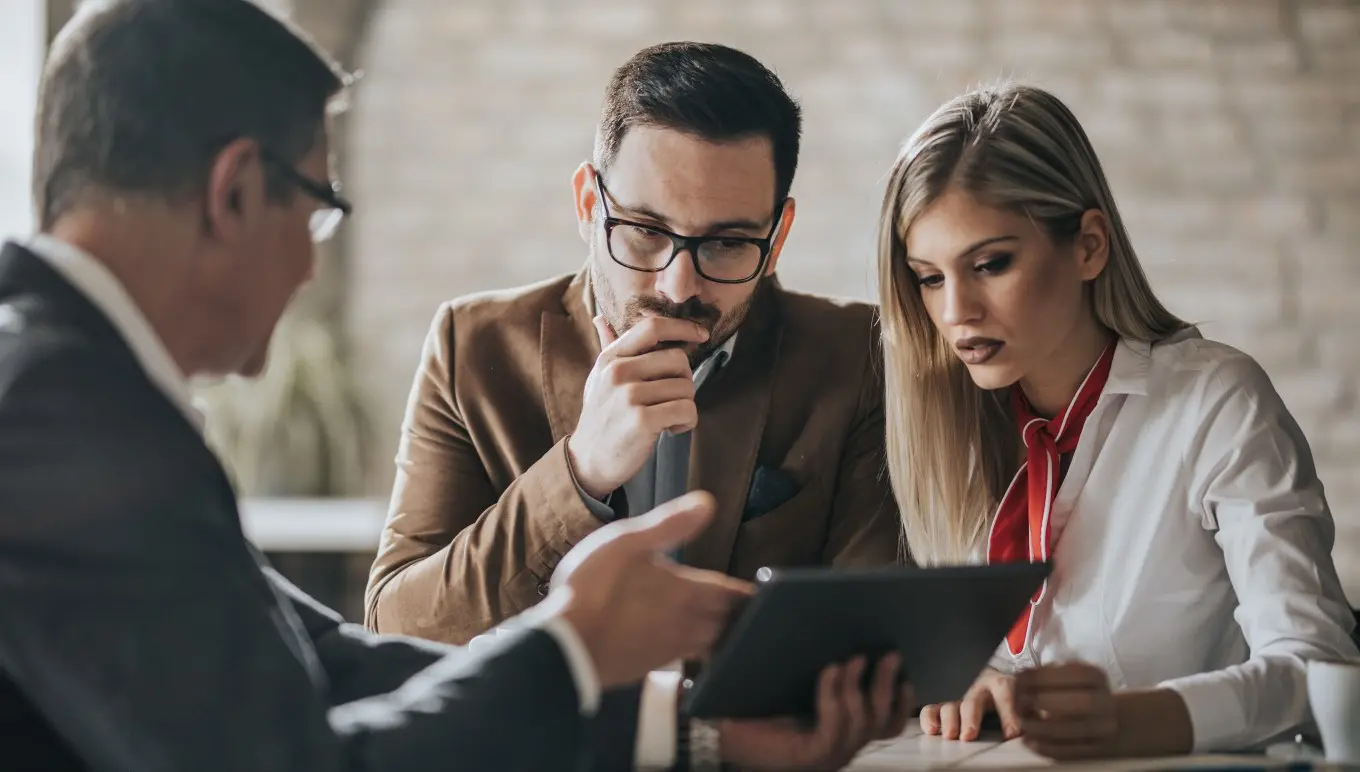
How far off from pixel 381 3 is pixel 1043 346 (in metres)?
2.99

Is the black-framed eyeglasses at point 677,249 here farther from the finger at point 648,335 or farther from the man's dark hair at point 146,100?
the man's dark hair at point 146,100

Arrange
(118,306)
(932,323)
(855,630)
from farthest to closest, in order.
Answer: (932,323) → (855,630) → (118,306)

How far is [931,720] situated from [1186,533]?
424mm

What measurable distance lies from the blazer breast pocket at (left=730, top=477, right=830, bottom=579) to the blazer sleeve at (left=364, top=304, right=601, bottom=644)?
0.32 metres

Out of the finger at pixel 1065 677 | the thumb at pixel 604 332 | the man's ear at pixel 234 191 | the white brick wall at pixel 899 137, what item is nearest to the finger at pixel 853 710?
the finger at pixel 1065 677

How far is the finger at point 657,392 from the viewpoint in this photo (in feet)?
5.76

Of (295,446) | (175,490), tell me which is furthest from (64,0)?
(175,490)

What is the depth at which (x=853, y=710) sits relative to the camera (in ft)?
4.26

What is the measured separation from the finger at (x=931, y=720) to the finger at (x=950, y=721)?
0.02 meters

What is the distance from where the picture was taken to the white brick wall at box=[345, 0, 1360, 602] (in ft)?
12.2

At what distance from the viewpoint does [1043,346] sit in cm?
182

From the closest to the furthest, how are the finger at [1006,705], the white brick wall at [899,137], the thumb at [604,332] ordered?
the finger at [1006,705] → the thumb at [604,332] → the white brick wall at [899,137]

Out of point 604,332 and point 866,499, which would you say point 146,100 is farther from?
point 866,499

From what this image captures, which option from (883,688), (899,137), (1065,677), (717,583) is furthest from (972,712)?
(899,137)
